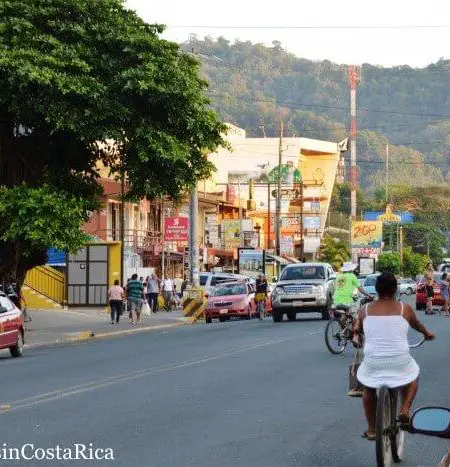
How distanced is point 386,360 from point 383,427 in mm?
657

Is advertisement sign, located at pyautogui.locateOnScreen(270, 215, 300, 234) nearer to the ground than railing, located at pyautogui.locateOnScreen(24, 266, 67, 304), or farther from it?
farther from it

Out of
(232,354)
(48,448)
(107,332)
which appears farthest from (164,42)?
(48,448)

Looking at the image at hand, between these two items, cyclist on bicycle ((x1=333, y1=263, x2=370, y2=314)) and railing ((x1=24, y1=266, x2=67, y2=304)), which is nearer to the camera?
cyclist on bicycle ((x1=333, y1=263, x2=370, y2=314))

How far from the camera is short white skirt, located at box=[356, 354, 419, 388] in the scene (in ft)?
39.0

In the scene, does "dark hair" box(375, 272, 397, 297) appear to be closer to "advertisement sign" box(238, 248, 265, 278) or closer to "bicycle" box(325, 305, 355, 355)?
"bicycle" box(325, 305, 355, 355)

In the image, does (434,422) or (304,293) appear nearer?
(434,422)

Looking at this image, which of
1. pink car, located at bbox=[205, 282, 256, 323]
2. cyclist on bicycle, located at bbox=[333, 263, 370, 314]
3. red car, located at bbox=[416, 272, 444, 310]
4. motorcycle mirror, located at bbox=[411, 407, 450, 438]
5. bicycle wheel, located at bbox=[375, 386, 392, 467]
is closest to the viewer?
motorcycle mirror, located at bbox=[411, 407, 450, 438]

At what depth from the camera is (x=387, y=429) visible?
11.8 m

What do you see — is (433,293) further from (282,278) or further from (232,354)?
(232,354)

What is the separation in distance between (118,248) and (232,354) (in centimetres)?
3254

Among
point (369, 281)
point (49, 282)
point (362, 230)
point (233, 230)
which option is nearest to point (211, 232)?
point (233, 230)

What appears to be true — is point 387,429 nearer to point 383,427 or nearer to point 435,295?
point 383,427

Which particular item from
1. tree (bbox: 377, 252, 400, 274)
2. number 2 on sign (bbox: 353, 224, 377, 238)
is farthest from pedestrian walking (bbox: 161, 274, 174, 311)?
tree (bbox: 377, 252, 400, 274)

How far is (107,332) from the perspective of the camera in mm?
42031
